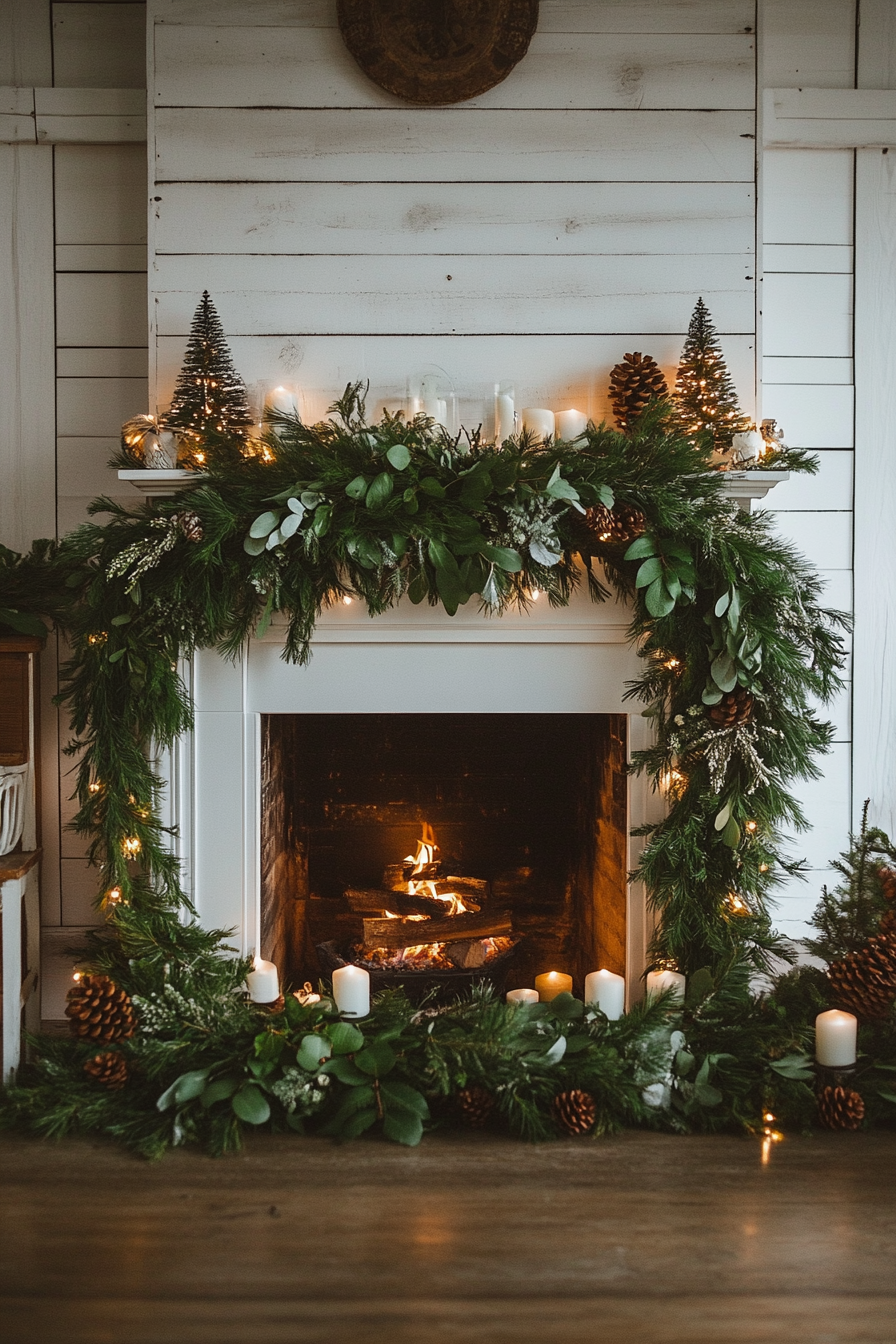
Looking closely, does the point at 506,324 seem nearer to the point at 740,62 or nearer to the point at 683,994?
the point at 740,62

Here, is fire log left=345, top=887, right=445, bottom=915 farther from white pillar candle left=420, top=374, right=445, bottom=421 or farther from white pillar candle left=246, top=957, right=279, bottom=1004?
white pillar candle left=420, top=374, right=445, bottom=421

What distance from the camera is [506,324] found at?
1.91 meters

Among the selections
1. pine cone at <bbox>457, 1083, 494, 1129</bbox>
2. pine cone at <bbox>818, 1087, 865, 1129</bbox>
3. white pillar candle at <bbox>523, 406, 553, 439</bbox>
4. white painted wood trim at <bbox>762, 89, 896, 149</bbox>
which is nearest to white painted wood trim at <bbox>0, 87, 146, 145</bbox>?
white pillar candle at <bbox>523, 406, 553, 439</bbox>

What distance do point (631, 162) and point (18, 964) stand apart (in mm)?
2103

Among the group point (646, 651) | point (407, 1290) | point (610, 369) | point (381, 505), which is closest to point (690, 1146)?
point (407, 1290)

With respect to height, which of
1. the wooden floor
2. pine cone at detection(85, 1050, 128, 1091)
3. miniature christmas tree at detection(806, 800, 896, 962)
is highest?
miniature christmas tree at detection(806, 800, 896, 962)

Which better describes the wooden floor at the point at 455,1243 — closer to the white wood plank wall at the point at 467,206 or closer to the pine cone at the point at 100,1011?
the pine cone at the point at 100,1011

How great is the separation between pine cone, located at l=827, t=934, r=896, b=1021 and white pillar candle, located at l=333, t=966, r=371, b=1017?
0.94 metres

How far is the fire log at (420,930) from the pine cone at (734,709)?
80 centimetres

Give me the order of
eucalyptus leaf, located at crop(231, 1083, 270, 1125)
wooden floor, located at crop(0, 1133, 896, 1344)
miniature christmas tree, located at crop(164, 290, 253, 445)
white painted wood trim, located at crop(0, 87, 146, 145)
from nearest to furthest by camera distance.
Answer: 1. wooden floor, located at crop(0, 1133, 896, 1344)
2. eucalyptus leaf, located at crop(231, 1083, 270, 1125)
3. miniature christmas tree, located at crop(164, 290, 253, 445)
4. white painted wood trim, located at crop(0, 87, 146, 145)

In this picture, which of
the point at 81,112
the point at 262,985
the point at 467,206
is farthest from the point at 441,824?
the point at 81,112

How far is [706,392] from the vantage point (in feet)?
5.97

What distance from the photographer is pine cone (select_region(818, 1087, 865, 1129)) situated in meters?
1.64

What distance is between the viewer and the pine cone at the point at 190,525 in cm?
170
